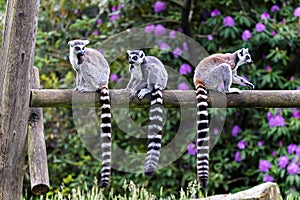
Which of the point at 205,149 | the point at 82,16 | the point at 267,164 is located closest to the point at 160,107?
the point at 205,149

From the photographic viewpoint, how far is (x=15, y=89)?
3805 millimetres

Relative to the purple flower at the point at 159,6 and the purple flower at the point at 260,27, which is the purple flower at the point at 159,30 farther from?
the purple flower at the point at 260,27

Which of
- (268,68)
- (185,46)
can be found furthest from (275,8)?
(185,46)

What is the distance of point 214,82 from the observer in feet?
14.0

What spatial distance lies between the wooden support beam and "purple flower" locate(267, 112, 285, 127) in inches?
89.2

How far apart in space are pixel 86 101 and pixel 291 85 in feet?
11.0

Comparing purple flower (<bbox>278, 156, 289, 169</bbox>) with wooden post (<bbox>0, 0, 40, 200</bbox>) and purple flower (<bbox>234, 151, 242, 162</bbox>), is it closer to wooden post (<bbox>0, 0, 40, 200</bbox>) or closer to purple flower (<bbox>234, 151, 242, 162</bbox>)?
purple flower (<bbox>234, 151, 242, 162</bbox>)

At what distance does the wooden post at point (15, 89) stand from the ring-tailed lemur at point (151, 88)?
2.27 feet

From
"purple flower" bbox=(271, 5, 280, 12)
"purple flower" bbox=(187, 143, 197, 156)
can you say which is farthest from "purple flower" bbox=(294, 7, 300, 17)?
"purple flower" bbox=(187, 143, 197, 156)

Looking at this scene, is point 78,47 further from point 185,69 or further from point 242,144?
point 242,144

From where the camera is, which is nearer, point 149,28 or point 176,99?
point 176,99

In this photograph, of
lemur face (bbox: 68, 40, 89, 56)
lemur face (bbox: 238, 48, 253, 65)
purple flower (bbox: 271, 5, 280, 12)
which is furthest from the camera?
purple flower (bbox: 271, 5, 280, 12)

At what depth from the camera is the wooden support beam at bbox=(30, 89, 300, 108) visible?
3887mm

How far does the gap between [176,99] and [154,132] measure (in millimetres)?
315
